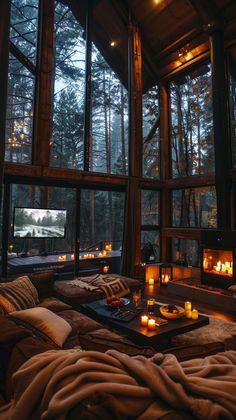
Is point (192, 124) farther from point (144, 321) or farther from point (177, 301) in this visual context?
point (144, 321)

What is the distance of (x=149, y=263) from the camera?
663 centimetres

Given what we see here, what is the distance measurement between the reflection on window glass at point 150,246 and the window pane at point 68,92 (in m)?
2.46

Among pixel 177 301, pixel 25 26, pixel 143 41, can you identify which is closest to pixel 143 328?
pixel 177 301

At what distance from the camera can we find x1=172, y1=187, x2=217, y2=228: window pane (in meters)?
6.08

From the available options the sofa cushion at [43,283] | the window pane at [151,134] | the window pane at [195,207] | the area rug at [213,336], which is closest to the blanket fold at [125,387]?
the area rug at [213,336]

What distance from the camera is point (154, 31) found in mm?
6930

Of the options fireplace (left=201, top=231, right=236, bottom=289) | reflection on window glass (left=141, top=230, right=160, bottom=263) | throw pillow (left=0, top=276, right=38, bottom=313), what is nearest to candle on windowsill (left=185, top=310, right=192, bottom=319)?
throw pillow (left=0, top=276, right=38, bottom=313)

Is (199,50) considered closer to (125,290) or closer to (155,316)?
(125,290)

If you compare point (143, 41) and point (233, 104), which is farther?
point (143, 41)

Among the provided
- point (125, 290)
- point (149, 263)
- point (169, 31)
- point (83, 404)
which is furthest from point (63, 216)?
point (169, 31)

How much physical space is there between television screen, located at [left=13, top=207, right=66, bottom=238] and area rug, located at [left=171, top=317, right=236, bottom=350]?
2929mm

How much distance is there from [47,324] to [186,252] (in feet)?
15.8

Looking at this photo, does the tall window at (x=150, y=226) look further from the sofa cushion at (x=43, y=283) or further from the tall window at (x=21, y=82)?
the sofa cushion at (x=43, y=283)

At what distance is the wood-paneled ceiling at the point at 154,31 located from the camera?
20.1 feet
